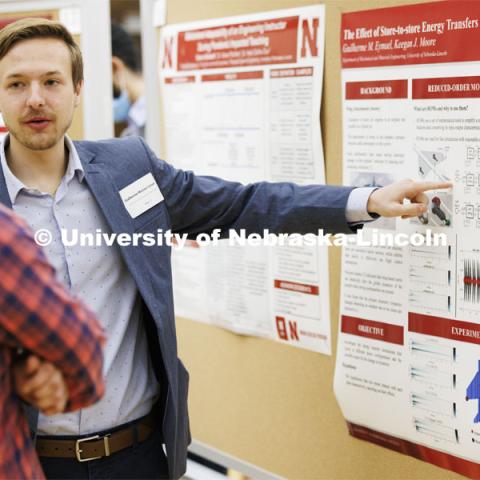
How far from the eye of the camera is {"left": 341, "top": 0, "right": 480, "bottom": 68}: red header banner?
1.52m

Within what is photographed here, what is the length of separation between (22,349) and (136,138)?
85cm

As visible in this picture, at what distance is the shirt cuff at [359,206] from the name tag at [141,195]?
1.35 ft

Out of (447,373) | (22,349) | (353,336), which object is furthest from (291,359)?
(22,349)

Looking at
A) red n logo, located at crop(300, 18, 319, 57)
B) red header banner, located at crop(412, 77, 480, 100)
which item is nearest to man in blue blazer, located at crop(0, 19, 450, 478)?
red header banner, located at crop(412, 77, 480, 100)

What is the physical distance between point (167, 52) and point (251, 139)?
45 cm

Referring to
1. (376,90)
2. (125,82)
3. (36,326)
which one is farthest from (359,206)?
(125,82)

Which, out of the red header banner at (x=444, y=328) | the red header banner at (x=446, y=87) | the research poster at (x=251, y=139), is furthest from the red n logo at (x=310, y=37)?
the red header banner at (x=444, y=328)

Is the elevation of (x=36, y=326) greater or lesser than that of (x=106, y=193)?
lesser

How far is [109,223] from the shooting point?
161 cm

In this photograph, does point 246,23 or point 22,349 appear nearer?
point 22,349

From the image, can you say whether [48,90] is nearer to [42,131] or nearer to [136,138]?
[42,131]

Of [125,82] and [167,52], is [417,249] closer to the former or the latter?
[167,52]

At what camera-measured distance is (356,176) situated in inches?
69.9

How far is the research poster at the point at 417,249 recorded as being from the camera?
1546 millimetres
